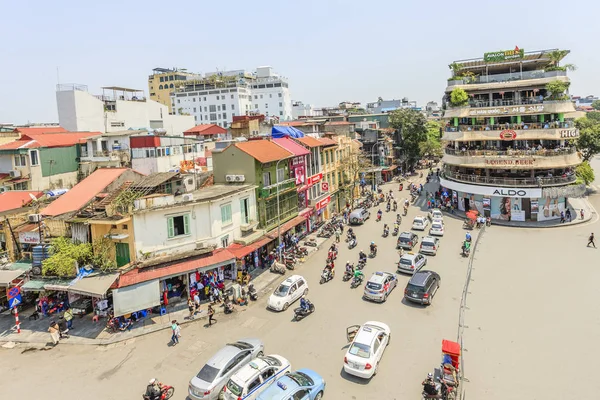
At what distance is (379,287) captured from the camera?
24875 mm

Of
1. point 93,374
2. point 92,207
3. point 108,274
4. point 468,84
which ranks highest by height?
point 468,84

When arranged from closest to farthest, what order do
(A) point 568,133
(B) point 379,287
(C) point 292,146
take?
(B) point 379,287 → (C) point 292,146 → (A) point 568,133

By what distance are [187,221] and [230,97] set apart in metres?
78.2

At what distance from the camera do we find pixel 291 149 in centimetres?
3847

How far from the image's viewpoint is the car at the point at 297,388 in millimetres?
14391

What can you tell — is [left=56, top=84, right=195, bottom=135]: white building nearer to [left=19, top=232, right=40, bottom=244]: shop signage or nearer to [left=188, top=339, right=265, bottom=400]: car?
[left=19, top=232, right=40, bottom=244]: shop signage

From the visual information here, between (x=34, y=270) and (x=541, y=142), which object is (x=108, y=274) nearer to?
(x=34, y=270)

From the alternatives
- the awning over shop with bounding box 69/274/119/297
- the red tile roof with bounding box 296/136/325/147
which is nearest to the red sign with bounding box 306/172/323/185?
the red tile roof with bounding box 296/136/325/147

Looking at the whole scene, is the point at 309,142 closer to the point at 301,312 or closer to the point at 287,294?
the point at 287,294

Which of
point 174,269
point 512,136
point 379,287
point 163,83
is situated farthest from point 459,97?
point 163,83

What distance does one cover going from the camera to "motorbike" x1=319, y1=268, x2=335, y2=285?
28.9 m

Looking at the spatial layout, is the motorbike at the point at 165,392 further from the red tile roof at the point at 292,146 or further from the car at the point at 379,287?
the red tile roof at the point at 292,146

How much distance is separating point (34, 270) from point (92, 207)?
5.19m

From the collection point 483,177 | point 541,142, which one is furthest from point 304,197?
point 541,142
